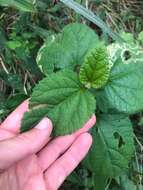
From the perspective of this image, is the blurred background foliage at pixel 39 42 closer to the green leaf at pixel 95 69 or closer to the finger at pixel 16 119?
the finger at pixel 16 119

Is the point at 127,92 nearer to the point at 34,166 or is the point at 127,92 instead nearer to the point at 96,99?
the point at 96,99

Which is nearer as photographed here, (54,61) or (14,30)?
(54,61)

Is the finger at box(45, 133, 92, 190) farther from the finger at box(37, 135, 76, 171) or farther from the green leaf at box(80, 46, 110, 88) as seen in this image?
the green leaf at box(80, 46, 110, 88)

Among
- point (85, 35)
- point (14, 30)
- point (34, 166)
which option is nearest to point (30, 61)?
point (14, 30)

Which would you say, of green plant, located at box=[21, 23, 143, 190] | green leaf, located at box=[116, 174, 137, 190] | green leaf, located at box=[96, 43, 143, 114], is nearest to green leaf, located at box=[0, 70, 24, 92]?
green plant, located at box=[21, 23, 143, 190]

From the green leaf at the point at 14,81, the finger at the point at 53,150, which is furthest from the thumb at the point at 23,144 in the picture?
the green leaf at the point at 14,81

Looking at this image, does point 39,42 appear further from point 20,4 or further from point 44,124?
point 44,124
